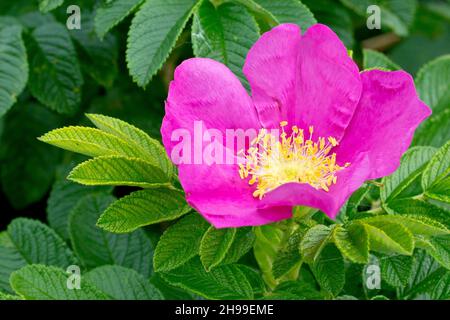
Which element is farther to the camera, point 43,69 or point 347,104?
point 43,69

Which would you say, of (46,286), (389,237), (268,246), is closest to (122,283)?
(46,286)

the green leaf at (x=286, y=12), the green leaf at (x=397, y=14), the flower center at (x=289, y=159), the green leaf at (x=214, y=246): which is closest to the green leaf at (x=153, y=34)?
the green leaf at (x=286, y=12)

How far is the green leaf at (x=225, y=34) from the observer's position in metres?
1.29

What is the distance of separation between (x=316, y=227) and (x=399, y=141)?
149 mm

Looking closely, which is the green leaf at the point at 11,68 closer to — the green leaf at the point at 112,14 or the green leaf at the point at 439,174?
the green leaf at the point at 112,14

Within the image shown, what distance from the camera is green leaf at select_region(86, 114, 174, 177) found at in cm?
108

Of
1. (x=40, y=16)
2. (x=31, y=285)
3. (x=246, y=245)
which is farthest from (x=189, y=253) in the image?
(x=40, y=16)

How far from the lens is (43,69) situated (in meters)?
1.58

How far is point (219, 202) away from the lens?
103 cm

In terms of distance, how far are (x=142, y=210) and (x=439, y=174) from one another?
15.4 inches

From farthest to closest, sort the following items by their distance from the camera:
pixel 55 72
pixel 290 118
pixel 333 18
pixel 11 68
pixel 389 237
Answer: pixel 333 18 < pixel 55 72 < pixel 11 68 < pixel 290 118 < pixel 389 237

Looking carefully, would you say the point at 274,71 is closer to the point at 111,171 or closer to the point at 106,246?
the point at 111,171
